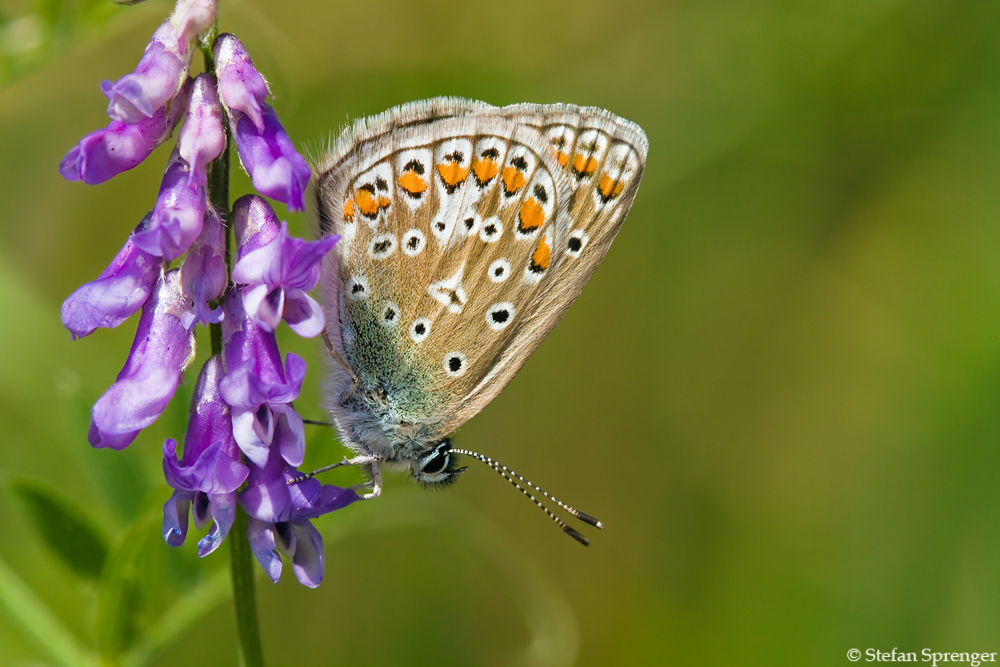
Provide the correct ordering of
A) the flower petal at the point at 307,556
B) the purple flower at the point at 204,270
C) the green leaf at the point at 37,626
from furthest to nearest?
the green leaf at the point at 37,626, the flower petal at the point at 307,556, the purple flower at the point at 204,270

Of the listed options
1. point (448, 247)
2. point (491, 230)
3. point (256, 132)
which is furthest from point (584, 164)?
point (256, 132)

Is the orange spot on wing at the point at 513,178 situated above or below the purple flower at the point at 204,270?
above

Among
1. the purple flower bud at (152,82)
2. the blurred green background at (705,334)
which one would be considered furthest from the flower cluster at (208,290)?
the blurred green background at (705,334)

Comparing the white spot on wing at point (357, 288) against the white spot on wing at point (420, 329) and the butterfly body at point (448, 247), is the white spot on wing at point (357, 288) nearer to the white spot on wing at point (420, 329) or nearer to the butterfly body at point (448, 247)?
the butterfly body at point (448, 247)

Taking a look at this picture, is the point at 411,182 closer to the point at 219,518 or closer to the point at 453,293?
the point at 453,293

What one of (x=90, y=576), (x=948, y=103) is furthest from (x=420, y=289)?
(x=948, y=103)

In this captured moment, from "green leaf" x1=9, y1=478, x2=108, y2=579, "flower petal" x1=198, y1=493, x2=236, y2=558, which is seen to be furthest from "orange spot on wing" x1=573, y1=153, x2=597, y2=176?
"green leaf" x1=9, y1=478, x2=108, y2=579

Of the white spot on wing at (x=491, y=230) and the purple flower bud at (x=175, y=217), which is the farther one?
the white spot on wing at (x=491, y=230)

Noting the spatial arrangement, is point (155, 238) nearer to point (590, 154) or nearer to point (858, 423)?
point (590, 154)
